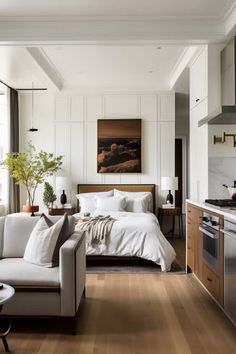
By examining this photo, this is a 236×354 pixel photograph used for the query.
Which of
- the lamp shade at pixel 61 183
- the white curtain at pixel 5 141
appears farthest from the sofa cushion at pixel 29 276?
the white curtain at pixel 5 141

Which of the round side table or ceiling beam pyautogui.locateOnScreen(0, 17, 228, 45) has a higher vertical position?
ceiling beam pyautogui.locateOnScreen(0, 17, 228, 45)

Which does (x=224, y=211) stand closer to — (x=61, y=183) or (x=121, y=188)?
(x=121, y=188)

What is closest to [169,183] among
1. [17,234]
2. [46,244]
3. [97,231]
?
[97,231]

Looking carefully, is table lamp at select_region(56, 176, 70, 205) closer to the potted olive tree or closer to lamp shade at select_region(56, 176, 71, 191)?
lamp shade at select_region(56, 176, 71, 191)

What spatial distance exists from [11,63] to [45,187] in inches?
99.6

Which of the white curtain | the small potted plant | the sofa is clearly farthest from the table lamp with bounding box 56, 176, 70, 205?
the sofa

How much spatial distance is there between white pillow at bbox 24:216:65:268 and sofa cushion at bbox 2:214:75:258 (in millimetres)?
228

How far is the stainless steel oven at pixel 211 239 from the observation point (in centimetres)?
315

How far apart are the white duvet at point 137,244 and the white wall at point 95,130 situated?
2.46 m

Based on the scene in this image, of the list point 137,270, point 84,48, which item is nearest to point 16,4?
point 84,48

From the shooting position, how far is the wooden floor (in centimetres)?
254

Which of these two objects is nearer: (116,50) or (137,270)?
(137,270)

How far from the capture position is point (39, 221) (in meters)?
3.32

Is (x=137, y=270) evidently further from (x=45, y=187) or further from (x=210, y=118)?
(x=45, y=187)
